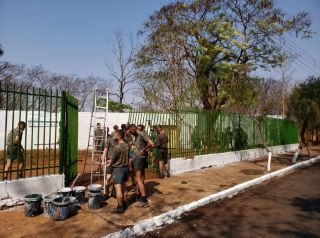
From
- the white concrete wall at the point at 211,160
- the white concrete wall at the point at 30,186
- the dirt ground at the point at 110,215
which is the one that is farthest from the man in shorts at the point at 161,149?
the white concrete wall at the point at 30,186

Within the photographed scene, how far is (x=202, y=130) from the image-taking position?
49.5 ft

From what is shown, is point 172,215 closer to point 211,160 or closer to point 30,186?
point 30,186

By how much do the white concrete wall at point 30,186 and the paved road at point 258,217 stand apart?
9.89ft

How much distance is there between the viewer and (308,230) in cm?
647

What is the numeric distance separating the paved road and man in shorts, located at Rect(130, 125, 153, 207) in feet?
3.62

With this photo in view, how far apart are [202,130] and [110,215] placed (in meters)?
8.55

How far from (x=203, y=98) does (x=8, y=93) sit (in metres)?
17.7

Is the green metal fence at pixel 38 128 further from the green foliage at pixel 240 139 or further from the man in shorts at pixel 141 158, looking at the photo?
the green foliage at pixel 240 139

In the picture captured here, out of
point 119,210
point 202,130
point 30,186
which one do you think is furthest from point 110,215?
point 202,130

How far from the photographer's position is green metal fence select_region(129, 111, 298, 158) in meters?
13.0

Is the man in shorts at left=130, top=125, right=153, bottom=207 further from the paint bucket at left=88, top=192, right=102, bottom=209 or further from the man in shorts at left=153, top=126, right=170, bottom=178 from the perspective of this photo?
the man in shorts at left=153, top=126, right=170, bottom=178

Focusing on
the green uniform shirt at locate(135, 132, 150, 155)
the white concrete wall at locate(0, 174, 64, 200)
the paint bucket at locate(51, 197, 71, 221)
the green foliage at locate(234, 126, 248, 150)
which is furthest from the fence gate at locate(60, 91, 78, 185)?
the green foliage at locate(234, 126, 248, 150)

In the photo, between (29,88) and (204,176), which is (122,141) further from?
(204,176)

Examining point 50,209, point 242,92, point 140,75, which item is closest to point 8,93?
point 50,209
